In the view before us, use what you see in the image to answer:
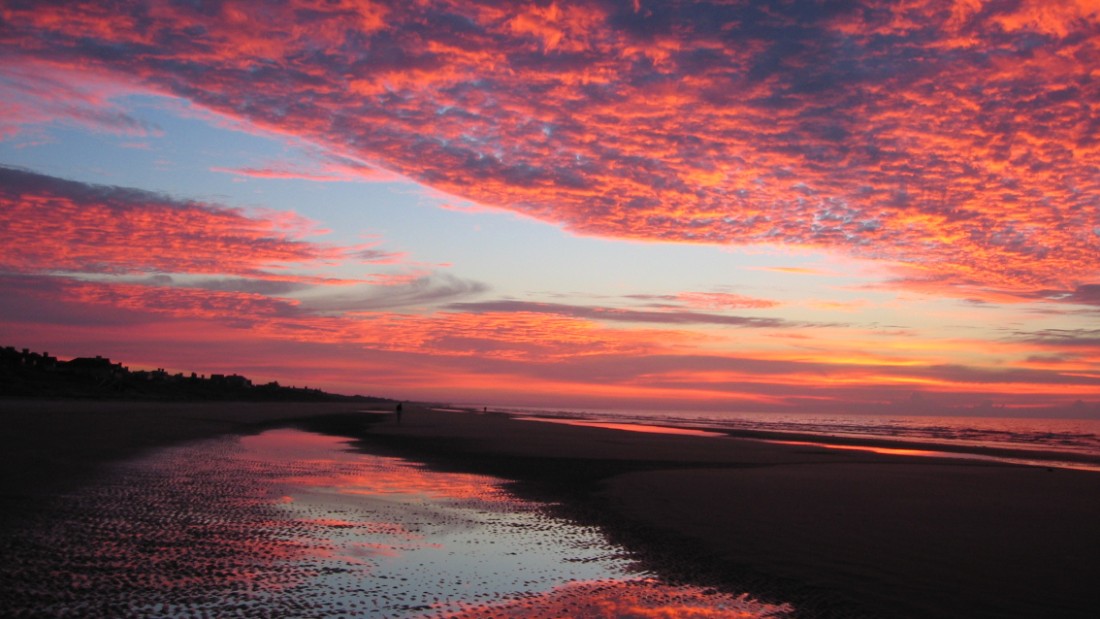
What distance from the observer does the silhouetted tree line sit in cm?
6919

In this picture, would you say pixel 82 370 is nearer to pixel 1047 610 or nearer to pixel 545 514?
pixel 545 514

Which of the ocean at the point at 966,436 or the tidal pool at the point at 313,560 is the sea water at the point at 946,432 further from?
the tidal pool at the point at 313,560

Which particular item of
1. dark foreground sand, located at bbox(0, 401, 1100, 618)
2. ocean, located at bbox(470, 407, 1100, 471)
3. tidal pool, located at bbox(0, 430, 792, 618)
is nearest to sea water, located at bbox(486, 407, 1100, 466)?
ocean, located at bbox(470, 407, 1100, 471)

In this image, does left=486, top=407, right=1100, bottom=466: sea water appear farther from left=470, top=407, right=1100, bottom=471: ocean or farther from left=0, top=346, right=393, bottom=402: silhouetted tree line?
left=0, top=346, right=393, bottom=402: silhouetted tree line

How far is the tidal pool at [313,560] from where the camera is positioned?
9297 mm

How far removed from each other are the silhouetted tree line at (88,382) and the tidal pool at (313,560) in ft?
202

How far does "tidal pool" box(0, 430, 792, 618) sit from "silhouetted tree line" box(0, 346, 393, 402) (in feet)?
202

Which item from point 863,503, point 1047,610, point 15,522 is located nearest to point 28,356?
point 15,522

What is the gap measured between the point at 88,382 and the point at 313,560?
8684 centimetres

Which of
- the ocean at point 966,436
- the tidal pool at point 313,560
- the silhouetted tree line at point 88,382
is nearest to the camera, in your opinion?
the tidal pool at point 313,560

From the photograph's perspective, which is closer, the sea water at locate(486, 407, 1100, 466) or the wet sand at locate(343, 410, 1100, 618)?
the wet sand at locate(343, 410, 1100, 618)

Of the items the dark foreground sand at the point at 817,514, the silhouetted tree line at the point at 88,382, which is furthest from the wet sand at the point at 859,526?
the silhouetted tree line at the point at 88,382

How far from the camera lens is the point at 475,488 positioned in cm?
2181

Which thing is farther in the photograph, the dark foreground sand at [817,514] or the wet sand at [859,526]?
the dark foreground sand at [817,514]
